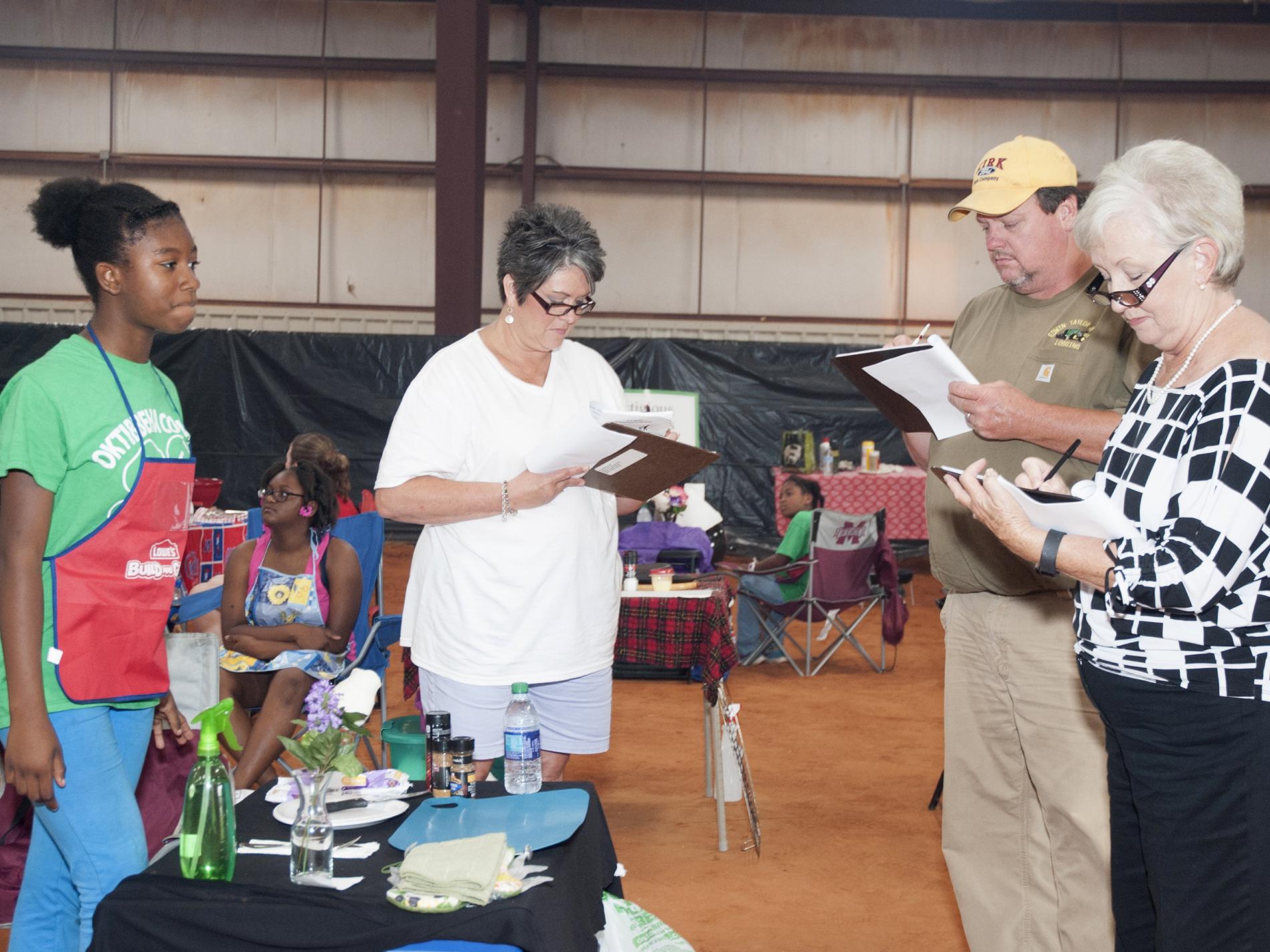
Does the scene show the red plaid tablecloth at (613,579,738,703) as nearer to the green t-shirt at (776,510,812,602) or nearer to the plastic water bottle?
the plastic water bottle

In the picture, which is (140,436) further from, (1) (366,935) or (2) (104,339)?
(1) (366,935)

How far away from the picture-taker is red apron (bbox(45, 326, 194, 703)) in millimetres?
1831

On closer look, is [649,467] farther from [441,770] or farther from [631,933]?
[631,933]

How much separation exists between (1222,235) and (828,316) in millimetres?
11560

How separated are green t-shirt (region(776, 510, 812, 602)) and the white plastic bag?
447cm

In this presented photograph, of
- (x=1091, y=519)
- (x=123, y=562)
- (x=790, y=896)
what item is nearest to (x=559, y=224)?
(x=123, y=562)

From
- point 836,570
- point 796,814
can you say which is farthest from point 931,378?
point 836,570

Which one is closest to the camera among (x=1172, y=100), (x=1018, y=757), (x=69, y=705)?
(x=69, y=705)

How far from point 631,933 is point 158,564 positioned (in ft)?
3.47

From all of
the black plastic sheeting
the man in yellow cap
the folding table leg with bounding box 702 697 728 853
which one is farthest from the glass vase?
the black plastic sheeting

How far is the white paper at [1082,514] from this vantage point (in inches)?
66.2

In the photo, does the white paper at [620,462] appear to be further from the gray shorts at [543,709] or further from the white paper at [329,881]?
the white paper at [329,881]

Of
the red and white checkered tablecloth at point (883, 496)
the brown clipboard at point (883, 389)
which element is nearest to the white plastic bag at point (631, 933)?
the brown clipboard at point (883, 389)

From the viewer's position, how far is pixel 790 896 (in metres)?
3.52
